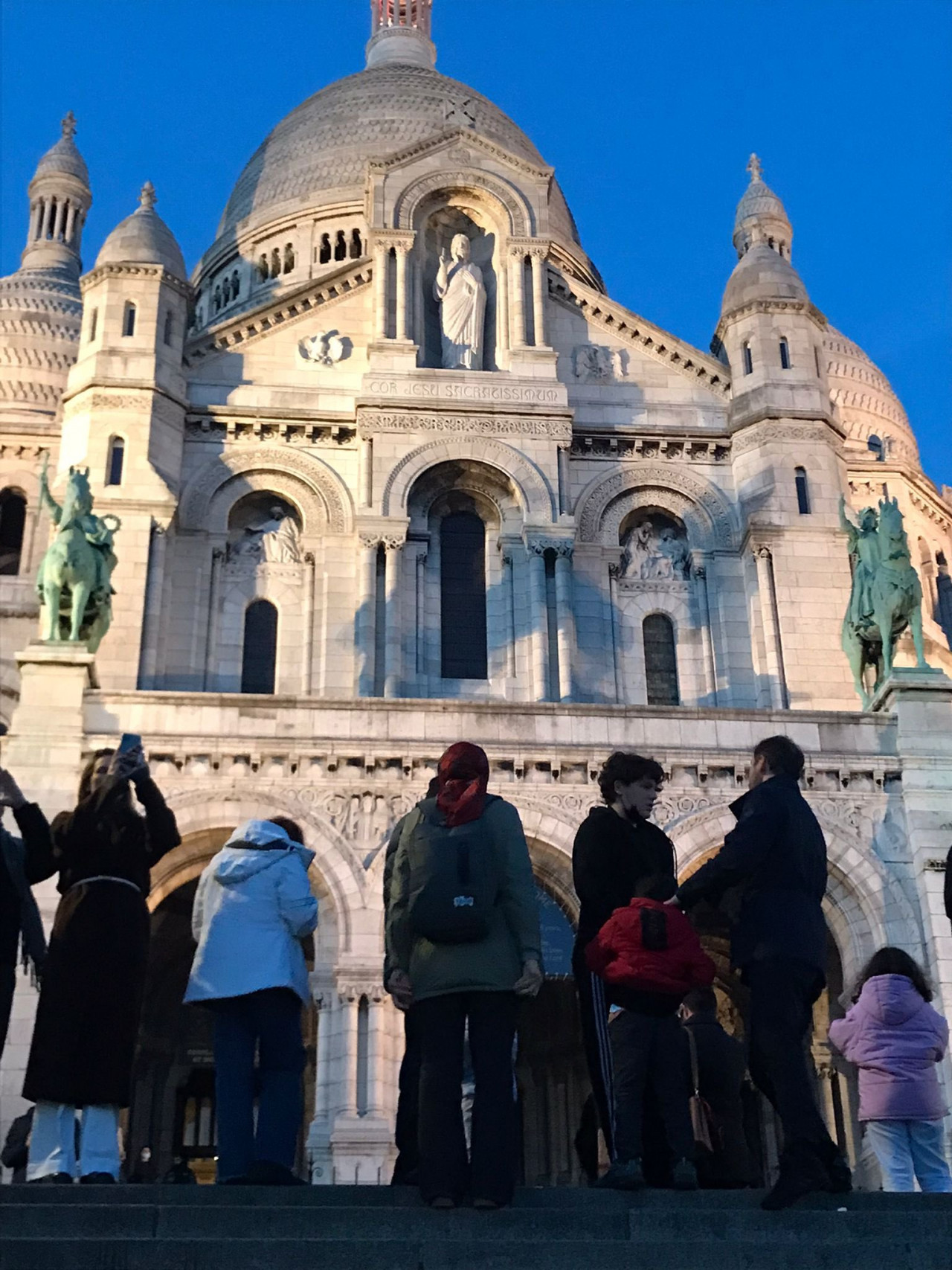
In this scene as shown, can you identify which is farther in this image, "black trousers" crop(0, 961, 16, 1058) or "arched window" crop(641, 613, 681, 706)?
"arched window" crop(641, 613, 681, 706)

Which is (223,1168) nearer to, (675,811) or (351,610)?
(675,811)

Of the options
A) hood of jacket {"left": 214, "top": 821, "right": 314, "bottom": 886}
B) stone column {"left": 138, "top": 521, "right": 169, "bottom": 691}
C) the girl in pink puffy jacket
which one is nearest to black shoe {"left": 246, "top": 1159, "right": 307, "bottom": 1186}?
hood of jacket {"left": 214, "top": 821, "right": 314, "bottom": 886}

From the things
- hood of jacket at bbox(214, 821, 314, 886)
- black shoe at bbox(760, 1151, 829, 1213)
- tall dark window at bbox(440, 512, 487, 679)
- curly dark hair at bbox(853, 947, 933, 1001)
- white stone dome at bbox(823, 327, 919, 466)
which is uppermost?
white stone dome at bbox(823, 327, 919, 466)

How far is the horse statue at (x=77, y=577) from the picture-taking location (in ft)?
72.2

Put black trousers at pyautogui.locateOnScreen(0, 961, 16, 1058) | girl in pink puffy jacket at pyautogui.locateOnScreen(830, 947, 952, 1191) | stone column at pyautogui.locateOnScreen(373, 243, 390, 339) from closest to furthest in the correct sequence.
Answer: black trousers at pyautogui.locateOnScreen(0, 961, 16, 1058) → girl in pink puffy jacket at pyautogui.locateOnScreen(830, 947, 952, 1191) → stone column at pyautogui.locateOnScreen(373, 243, 390, 339)

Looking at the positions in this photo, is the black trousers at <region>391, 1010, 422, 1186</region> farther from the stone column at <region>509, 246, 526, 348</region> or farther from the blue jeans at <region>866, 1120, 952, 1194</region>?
the stone column at <region>509, 246, 526, 348</region>

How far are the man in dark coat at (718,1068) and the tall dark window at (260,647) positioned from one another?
636 inches

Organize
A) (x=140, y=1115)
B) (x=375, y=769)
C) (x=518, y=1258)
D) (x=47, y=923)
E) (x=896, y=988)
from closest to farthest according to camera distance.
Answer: (x=518, y=1258)
(x=896, y=988)
(x=47, y=923)
(x=375, y=769)
(x=140, y=1115)

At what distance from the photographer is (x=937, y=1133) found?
36.4ft

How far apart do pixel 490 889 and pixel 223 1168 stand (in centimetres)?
217

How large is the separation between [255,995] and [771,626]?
61.0 feet

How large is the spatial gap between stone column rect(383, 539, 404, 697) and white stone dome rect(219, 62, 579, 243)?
15.9 meters

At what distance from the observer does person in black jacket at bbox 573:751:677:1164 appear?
32.0ft

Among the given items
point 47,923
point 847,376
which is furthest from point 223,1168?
point 847,376
